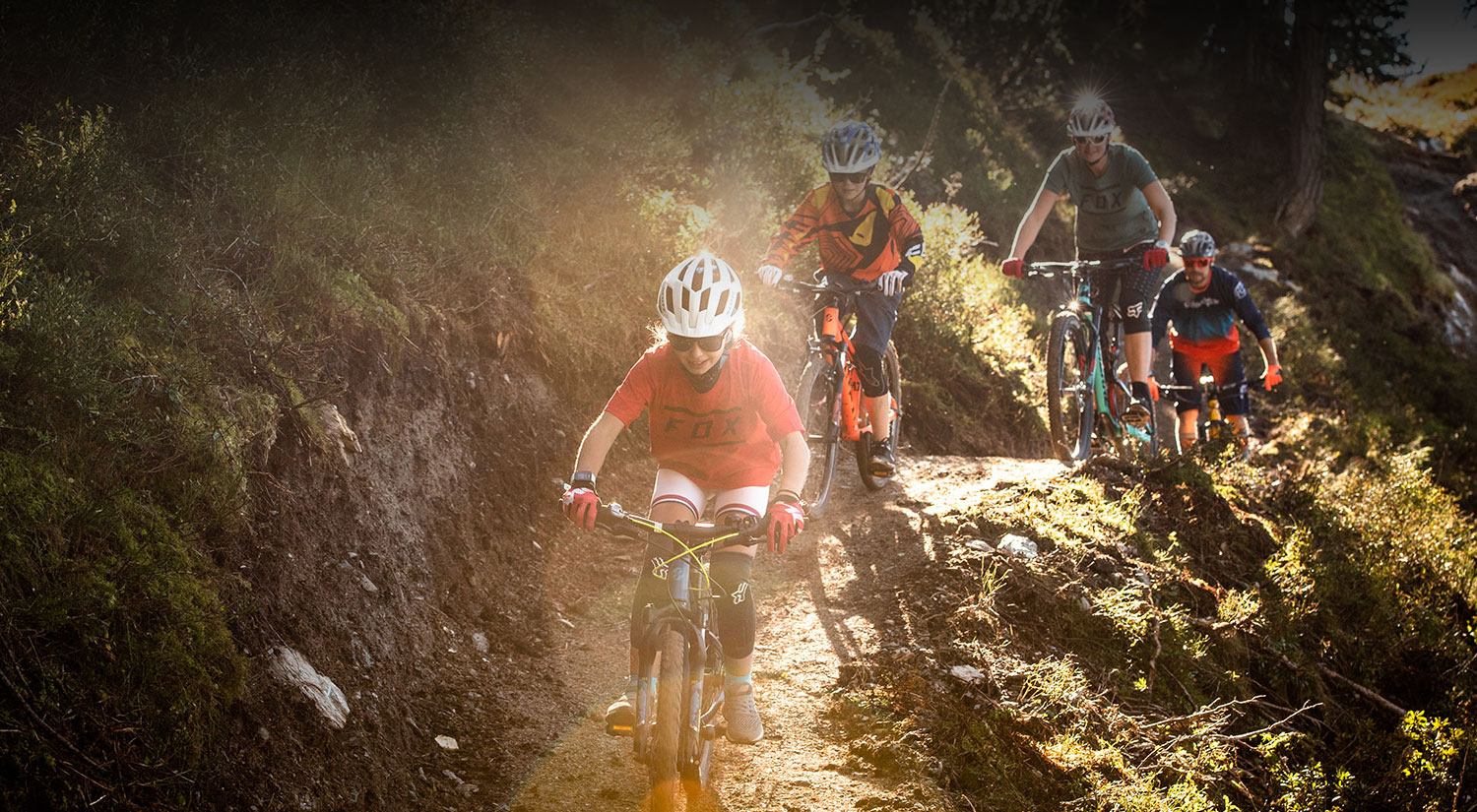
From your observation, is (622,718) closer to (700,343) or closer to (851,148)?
(700,343)

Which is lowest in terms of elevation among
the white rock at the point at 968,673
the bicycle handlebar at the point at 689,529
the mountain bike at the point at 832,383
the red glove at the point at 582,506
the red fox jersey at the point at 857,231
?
the white rock at the point at 968,673

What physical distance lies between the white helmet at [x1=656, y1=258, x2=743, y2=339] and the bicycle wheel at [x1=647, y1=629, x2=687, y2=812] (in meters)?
1.25

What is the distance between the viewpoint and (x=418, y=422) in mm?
5906

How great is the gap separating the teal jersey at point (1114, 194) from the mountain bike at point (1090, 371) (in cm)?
26

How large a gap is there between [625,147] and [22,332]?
20.8 feet

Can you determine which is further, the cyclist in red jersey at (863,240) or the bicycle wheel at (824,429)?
the bicycle wheel at (824,429)

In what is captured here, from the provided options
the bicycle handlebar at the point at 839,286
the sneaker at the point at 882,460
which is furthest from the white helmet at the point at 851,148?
the sneaker at the point at 882,460

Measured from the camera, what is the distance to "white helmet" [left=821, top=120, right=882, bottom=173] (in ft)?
20.8

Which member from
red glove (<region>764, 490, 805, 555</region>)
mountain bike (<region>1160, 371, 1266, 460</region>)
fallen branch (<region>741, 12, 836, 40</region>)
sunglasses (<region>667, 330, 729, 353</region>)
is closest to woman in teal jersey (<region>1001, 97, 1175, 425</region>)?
mountain bike (<region>1160, 371, 1266, 460</region>)

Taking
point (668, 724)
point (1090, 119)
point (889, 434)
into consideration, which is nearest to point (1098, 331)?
point (1090, 119)

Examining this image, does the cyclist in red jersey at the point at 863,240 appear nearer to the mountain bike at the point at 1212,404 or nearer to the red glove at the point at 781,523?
the red glove at the point at 781,523

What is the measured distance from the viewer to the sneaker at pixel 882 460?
7.18 metres

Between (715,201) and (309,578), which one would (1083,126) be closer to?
(715,201)

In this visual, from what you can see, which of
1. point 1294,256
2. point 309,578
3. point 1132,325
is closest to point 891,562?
point 1132,325
